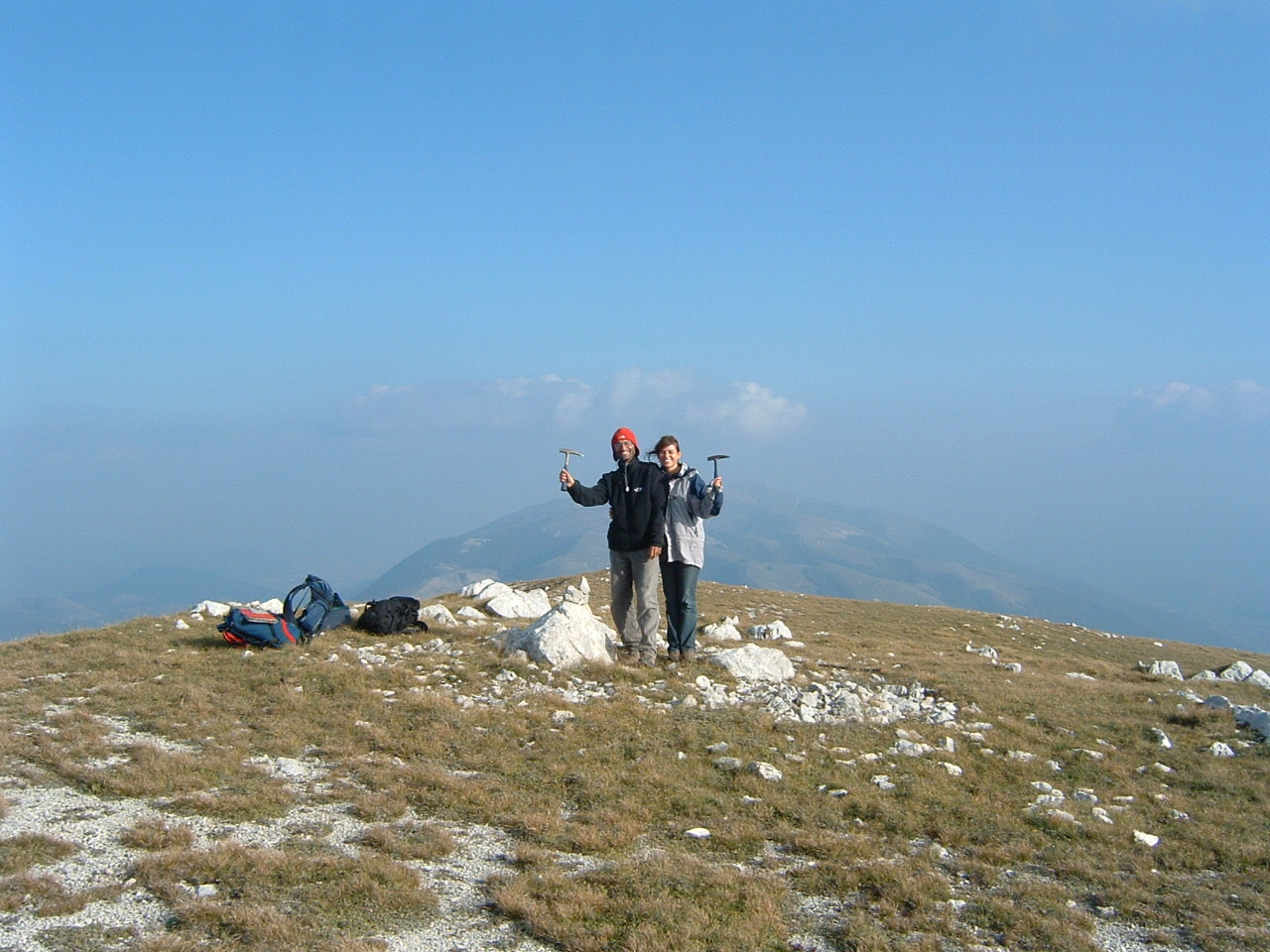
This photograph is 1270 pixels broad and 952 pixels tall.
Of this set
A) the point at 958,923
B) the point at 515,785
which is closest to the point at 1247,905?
the point at 958,923

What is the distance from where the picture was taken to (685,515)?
14734 mm

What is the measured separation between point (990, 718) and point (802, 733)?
3.41 m

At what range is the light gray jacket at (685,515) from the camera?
1455 cm

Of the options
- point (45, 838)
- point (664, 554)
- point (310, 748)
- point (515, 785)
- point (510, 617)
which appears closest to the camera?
point (45, 838)

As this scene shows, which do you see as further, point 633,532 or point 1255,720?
point 633,532

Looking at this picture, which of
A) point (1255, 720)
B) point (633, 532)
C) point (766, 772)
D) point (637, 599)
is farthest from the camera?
point (637, 599)

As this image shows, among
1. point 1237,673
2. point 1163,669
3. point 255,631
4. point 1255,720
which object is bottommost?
point 1163,669

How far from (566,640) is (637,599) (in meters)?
1.47

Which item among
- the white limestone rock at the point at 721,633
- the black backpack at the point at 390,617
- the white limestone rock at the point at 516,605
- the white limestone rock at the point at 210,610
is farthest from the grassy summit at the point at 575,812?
the white limestone rock at the point at 516,605

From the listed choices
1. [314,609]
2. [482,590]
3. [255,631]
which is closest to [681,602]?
[314,609]

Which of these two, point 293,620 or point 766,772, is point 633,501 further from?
point 293,620

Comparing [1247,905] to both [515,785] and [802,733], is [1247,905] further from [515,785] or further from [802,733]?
[515,785]

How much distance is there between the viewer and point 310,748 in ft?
32.8

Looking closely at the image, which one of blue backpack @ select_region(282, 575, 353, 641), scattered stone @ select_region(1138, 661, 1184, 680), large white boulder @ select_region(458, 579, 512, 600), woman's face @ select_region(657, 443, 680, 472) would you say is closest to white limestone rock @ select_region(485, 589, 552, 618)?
large white boulder @ select_region(458, 579, 512, 600)
